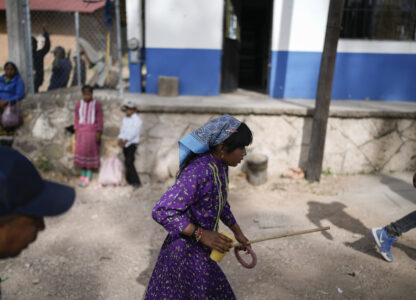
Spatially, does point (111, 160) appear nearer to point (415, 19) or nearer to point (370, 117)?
point (370, 117)

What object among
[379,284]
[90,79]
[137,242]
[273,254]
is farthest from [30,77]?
[379,284]

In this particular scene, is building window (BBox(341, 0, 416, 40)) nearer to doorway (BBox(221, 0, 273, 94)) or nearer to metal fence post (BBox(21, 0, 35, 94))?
doorway (BBox(221, 0, 273, 94))

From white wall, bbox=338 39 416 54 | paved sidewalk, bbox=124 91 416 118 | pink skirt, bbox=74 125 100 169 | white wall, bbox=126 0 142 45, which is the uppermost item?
white wall, bbox=126 0 142 45

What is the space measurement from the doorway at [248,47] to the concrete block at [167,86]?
1.14m

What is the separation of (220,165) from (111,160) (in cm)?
406

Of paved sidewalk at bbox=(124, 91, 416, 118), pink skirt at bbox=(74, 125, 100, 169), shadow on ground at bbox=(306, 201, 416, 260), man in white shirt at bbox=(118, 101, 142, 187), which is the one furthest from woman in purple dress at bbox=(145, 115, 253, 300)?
pink skirt at bbox=(74, 125, 100, 169)

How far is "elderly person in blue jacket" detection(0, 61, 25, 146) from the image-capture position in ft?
19.5

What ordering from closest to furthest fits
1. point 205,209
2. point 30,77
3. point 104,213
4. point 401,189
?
point 205,209, point 104,213, point 401,189, point 30,77

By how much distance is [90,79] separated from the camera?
334 inches

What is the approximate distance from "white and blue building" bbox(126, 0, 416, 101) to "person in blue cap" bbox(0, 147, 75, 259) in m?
6.08

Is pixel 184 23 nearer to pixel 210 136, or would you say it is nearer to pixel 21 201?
pixel 210 136

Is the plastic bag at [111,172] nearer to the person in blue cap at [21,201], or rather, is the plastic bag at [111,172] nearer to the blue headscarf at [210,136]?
the blue headscarf at [210,136]

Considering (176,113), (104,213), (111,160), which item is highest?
(176,113)

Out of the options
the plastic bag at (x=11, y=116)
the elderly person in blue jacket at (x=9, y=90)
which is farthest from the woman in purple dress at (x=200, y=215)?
the elderly person in blue jacket at (x=9, y=90)
